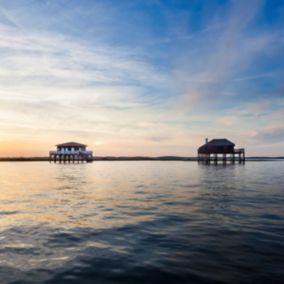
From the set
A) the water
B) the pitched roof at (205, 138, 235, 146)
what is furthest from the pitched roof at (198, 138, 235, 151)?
the water

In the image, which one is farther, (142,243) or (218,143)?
(218,143)

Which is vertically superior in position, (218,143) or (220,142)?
(220,142)

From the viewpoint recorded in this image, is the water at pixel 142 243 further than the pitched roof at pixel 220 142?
No

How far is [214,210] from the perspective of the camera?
13586mm

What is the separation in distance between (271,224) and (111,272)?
691 cm

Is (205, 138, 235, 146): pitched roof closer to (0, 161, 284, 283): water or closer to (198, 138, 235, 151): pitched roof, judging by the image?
(198, 138, 235, 151): pitched roof

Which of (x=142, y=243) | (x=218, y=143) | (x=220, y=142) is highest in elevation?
(x=220, y=142)

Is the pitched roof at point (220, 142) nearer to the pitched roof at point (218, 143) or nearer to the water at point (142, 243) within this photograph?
the pitched roof at point (218, 143)

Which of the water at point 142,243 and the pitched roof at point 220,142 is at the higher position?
the pitched roof at point 220,142

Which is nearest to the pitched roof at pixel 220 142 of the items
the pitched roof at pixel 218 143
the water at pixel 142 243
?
the pitched roof at pixel 218 143

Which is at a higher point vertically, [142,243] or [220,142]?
[220,142]

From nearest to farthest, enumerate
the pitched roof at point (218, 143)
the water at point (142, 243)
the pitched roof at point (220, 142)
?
the water at point (142, 243) < the pitched roof at point (220, 142) < the pitched roof at point (218, 143)

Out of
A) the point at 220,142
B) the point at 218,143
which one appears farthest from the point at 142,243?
the point at 220,142

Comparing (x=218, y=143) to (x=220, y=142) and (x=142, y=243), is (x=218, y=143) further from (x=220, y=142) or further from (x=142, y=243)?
(x=142, y=243)
